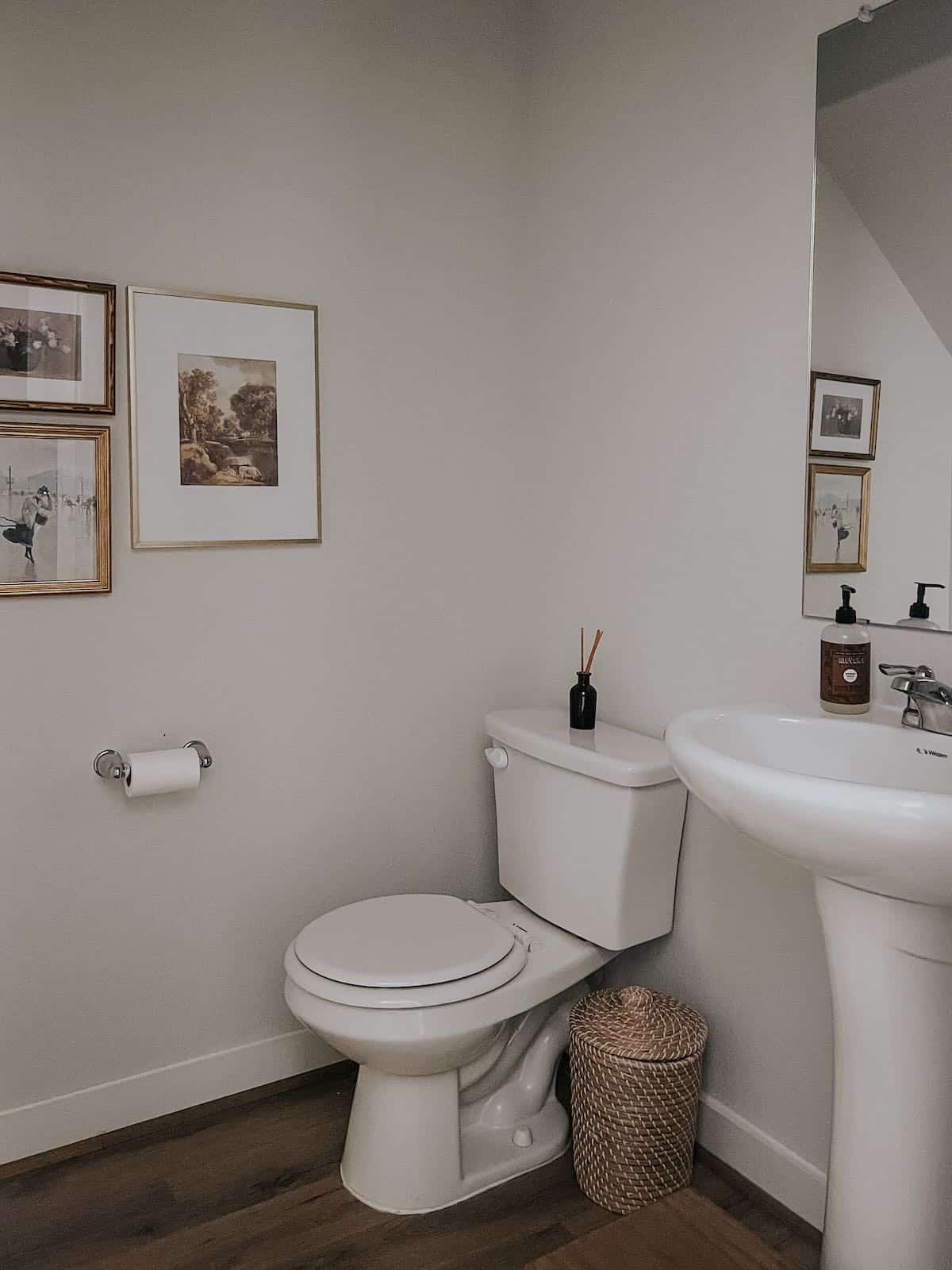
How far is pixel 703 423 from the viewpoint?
199 cm

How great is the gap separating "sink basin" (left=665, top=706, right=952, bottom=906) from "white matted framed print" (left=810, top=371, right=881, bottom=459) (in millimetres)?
433

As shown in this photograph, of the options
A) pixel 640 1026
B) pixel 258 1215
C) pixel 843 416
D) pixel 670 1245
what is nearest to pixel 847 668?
pixel 843 416

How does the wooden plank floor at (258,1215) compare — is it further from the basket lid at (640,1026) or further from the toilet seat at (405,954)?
the toilet seat at (405,954)

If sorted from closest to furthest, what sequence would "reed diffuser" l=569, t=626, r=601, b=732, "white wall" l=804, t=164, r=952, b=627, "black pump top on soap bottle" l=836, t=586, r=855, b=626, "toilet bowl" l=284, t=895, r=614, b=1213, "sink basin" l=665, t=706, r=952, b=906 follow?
"sink basin" l=665, t=706, r=952, b=906 < "white wall" l=804, t=164, r=952, b=627 < "black pump top on soap bottle" l=836, t=586, r=855, b=626 < "toilet bowl" l=284, t=895, r=614, b=1213 < "reed diffuser" l=569, t=626, r=601, b=732

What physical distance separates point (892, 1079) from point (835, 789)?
0.49 m

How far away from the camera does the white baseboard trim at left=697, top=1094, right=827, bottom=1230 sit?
183 centimetres

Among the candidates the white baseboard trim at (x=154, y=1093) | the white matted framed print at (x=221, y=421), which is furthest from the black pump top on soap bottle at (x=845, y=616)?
the white baseboard trim at (x=154, y=1093)

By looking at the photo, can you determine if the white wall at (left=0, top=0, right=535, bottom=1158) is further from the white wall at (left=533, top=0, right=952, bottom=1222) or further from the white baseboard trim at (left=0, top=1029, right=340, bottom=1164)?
the white wall at (left=533, top=0, right=952, bottom=1222)

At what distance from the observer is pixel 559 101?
2.31 m

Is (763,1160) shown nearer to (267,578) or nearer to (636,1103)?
(636,1103)

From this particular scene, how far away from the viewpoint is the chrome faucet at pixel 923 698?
1.48m

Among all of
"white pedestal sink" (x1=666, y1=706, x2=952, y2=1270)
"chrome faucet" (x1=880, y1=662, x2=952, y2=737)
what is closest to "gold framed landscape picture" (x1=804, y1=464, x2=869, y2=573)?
"chrome faucet" (x1=880, y1=662, x2=952, y2=737)


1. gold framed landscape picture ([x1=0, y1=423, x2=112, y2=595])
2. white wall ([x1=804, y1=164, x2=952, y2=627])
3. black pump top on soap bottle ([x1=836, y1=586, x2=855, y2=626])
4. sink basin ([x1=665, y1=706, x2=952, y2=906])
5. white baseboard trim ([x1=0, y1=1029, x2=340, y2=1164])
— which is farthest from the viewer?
white baseboard trim ([x1=0, y1=1029, x2=340, y2=1164])

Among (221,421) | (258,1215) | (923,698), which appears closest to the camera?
(923,698)
